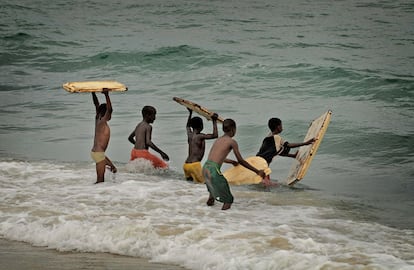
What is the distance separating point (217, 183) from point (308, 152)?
2.39 meters

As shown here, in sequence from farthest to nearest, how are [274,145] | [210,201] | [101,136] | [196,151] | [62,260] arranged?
[274,145]
[196,151]
[101,136]
[210,201]
[62,260]

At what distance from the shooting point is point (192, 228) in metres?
8.45

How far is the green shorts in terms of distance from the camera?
934 centimetres

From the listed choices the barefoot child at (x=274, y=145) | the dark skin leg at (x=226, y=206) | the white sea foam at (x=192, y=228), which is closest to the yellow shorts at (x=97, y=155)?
the white sea foam at (x=192, y=228)

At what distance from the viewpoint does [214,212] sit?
937cm

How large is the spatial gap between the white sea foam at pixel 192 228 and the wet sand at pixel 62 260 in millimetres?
174

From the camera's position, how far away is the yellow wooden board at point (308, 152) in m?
11.1

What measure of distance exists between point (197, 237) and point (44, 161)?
6.11m

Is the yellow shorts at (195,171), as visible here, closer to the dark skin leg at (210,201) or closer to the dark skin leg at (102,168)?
the dark skin leg at (102,168)

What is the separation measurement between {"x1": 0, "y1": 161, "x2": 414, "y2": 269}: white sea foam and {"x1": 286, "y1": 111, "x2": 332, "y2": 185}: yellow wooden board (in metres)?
0.40

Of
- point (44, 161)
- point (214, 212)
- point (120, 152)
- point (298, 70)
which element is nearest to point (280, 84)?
point (298, 70)

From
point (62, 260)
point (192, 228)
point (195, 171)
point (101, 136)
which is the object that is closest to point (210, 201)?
point (192, 228)

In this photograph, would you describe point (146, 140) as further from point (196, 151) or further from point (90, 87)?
point (90, 87)

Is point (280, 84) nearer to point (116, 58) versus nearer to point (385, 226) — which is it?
point (116, 58)
